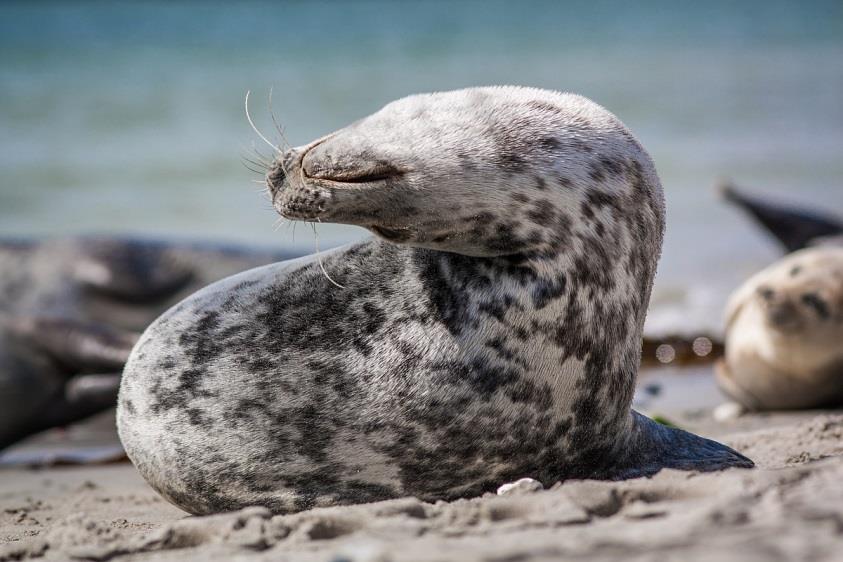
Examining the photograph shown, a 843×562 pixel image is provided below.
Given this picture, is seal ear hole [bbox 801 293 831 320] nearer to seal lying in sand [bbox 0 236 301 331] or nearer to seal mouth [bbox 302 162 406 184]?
seal mouth [bbox 302 162 406 184]

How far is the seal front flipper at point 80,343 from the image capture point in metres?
6.91

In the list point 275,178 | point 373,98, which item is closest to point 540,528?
point 275,178

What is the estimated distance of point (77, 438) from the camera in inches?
267

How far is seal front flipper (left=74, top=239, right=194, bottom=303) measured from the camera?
8641mm

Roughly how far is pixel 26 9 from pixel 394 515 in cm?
5039

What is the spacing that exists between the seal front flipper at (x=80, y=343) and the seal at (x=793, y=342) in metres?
3.26

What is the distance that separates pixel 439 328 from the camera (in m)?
3.28

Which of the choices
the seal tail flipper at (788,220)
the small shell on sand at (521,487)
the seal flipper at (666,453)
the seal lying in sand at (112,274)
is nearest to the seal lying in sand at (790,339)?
the seal flipper at (666,453)

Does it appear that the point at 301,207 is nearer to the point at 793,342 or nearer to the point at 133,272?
the point at 793,342

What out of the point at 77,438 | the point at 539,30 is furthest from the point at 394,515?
the point at 539,30

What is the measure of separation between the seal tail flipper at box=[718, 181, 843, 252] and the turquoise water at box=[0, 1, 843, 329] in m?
0.53

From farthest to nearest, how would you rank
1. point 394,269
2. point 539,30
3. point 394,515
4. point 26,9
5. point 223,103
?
point 26,9
point 539,30
point 223,103
point 394,269
point 394,515

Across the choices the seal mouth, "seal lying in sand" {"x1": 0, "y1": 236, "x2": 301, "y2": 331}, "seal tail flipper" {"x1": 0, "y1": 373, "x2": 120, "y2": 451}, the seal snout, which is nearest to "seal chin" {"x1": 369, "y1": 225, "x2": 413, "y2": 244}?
the seal mouth

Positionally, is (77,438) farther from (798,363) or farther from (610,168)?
(610,168)
